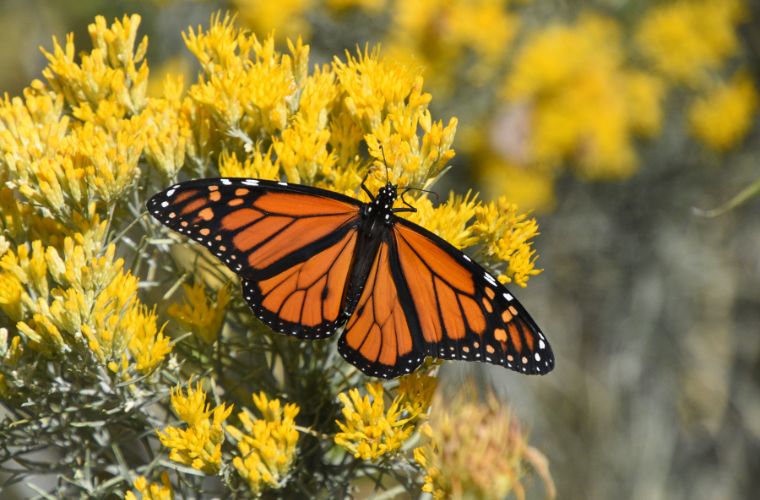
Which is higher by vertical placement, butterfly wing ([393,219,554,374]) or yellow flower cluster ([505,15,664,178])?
yellow flower cluster ([505,15,664,178])

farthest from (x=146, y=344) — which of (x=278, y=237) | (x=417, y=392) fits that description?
(x=417, y=392)

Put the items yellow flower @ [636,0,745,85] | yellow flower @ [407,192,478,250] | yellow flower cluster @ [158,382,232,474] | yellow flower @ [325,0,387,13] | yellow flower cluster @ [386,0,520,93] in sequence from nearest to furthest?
yellow flower cluster @ [158,382,232,474] → yellow flower @ [407,192,478,250] → yellow flower @ [325,0,387,13] → yellow flower cluster @ [386,0,520,93] → yellow flower @ [636,0,745,85]

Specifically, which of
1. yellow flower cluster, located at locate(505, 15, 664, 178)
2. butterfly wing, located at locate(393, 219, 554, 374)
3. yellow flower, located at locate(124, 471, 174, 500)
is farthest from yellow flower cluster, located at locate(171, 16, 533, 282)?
yellow flower cluster, located at locate(505, 15, 664, 178)

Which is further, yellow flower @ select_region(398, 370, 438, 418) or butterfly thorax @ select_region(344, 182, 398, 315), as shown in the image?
butterfly thorax @ select_region(344, 182, 398, 315)

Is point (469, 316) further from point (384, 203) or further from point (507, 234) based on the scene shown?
point (384, 203)

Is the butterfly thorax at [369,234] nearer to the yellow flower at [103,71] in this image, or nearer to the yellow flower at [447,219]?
the yellow flower at [447,219]

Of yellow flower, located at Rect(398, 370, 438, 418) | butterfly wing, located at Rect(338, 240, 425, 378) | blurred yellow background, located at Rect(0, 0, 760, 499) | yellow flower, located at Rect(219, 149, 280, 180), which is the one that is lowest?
yellow flower, located at Rect(398, 370, 438, 418)

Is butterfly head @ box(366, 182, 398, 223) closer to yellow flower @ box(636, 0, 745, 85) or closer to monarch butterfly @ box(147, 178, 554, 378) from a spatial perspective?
monarch butterfly @ box(147, 178, 554, 378)
